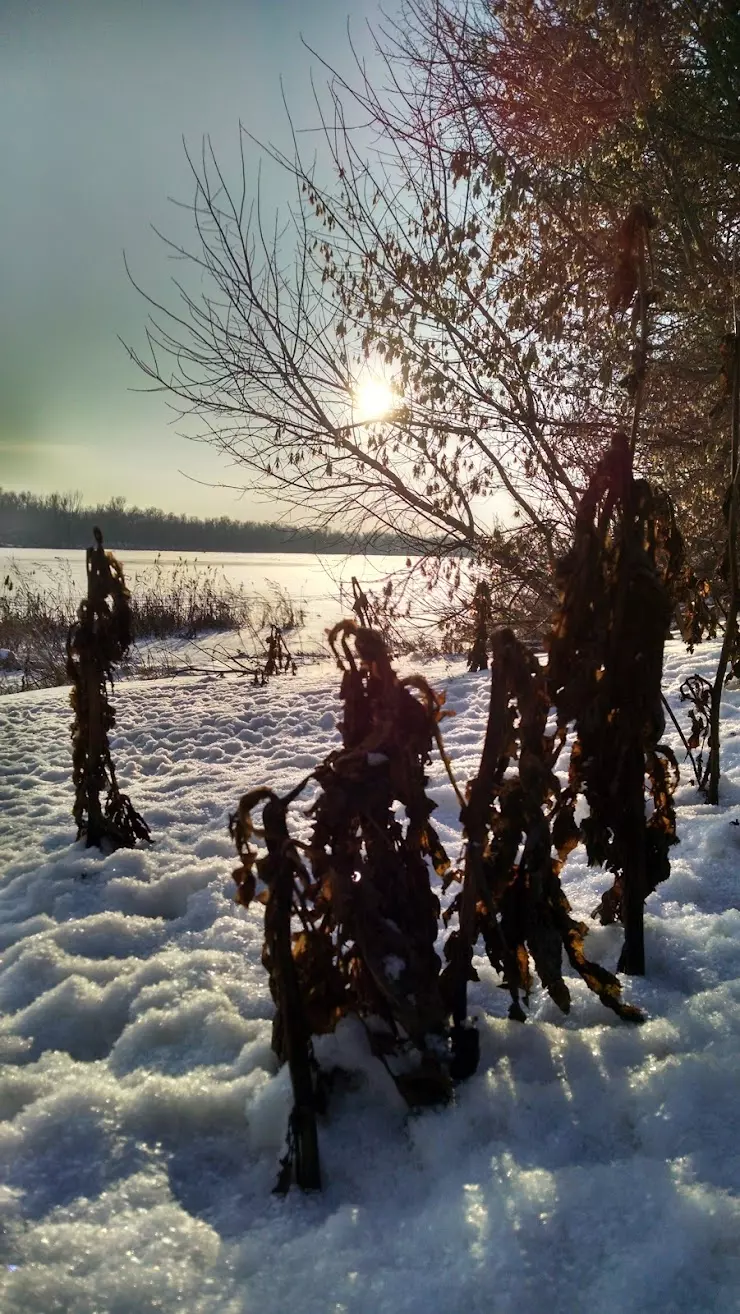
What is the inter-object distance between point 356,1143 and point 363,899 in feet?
1.50

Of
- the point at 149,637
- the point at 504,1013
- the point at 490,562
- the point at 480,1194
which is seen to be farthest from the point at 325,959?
the point at 149,637

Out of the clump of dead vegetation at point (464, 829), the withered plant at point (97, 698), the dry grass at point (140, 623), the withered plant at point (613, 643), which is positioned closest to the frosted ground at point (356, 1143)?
the clump of dead vegetation at point (464, 829)

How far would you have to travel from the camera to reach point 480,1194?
1082 mm

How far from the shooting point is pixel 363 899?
1176 mm

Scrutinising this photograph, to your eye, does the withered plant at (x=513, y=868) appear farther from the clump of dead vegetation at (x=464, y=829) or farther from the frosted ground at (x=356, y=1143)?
the frosted ground at (x=356, y=1143)

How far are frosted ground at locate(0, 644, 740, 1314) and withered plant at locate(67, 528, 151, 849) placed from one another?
1.91 feet

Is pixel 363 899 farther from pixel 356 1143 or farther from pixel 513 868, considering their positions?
pixel 356 1143

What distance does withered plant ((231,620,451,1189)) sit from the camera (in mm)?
1148

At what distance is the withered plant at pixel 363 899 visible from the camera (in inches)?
45.2

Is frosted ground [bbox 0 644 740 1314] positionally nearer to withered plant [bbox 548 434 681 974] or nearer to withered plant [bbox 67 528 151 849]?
withered plant [bbox 548 434 681 974]

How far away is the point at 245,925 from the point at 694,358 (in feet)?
19.0

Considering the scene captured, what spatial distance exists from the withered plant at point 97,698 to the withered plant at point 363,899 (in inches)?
64.3

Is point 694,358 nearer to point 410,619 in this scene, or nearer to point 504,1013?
point 410,619

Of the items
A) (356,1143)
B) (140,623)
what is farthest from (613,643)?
(140,623)
